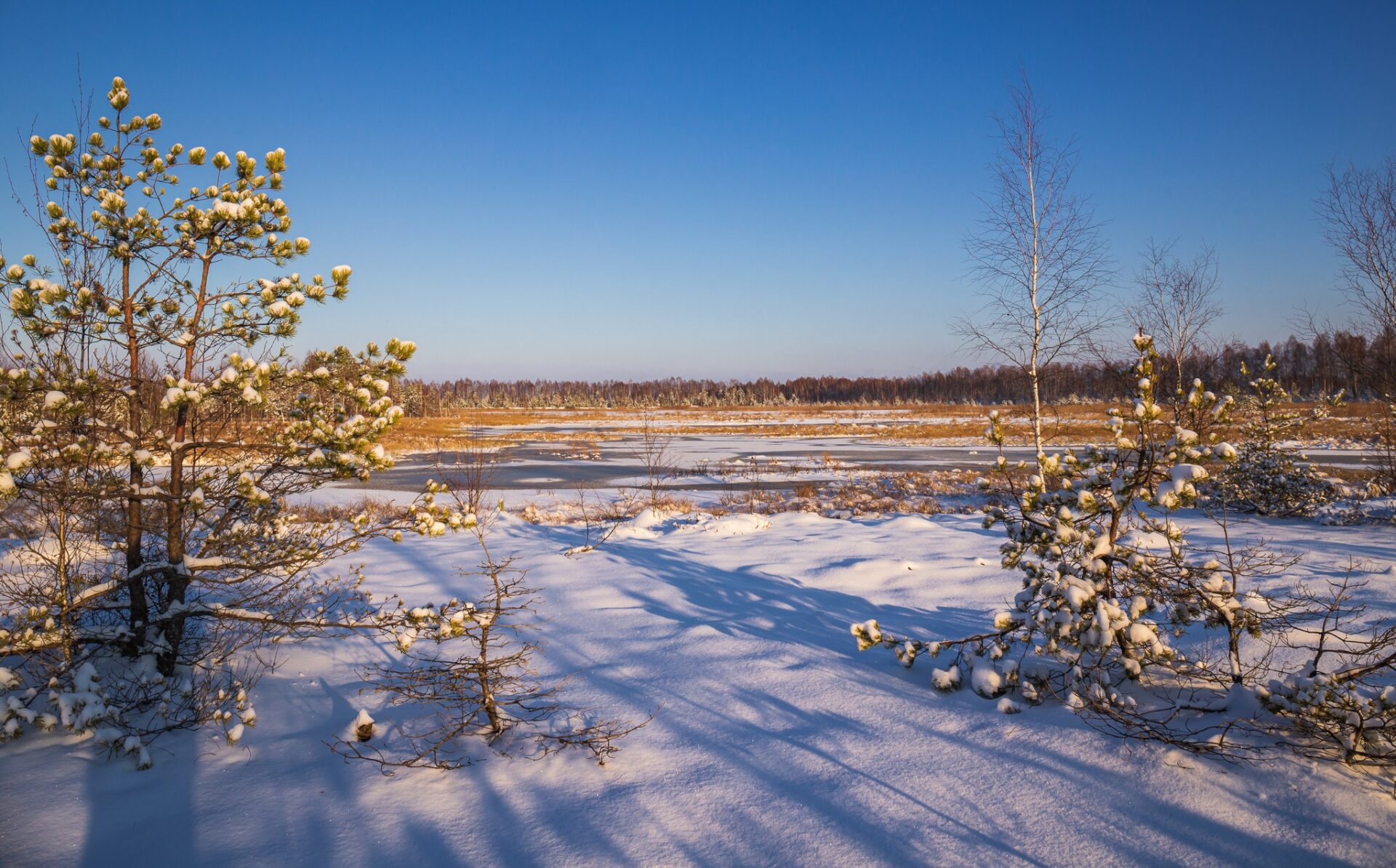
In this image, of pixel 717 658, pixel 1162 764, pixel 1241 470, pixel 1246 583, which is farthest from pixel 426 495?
pixel 1241 470

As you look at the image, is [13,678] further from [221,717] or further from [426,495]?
[426,495]

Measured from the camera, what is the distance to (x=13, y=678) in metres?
3.35

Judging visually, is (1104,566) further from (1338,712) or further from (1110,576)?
(1338,712)

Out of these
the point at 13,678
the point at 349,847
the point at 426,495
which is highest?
the point at 426,495

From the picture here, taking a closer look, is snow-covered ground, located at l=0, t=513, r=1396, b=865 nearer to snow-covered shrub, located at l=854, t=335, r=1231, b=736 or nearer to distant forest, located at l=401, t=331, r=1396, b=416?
snow-covered shrub, located at l=854, t=335, r=1231, b=736

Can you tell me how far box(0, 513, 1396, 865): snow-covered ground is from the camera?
2641 mm

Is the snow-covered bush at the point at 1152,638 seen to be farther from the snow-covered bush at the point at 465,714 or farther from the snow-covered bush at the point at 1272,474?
the snow-covered bush at the point at 1272,474

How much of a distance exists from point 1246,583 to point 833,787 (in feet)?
17.3

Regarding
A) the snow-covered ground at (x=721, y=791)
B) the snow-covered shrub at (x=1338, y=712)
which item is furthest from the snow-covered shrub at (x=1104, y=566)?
the snow-covered shrub at (x=1338, y=712)

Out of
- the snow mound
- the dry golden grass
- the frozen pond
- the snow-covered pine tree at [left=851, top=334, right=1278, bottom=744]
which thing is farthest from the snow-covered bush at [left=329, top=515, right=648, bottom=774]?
the dry golden grass

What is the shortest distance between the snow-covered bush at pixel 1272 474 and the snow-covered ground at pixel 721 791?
7.33m

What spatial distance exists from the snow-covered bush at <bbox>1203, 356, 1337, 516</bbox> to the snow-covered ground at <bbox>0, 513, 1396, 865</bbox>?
7.33 meters

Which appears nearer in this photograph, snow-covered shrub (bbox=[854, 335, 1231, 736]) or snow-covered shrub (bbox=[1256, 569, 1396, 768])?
snow-covered shrub (bbox=[1256, 569, 1396, 768])

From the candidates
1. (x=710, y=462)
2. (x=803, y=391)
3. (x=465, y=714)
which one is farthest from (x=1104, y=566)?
(x=803, y=391)
